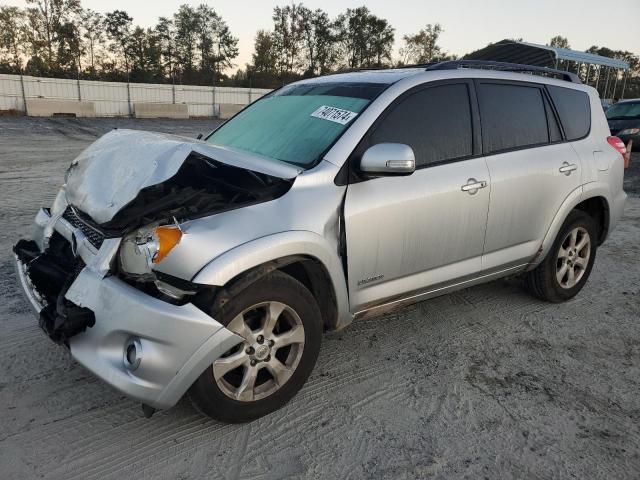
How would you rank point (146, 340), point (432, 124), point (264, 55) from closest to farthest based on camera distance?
point (146, 340), point (432, 124), point (264, 55)

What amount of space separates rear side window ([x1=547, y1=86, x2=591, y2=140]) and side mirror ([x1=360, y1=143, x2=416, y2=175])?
205 centimetres

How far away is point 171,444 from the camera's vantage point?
2469 millimetres

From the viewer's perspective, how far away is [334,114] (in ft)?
10.1

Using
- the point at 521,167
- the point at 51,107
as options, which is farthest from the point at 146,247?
the point at 51,107

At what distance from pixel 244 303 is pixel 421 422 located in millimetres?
1165

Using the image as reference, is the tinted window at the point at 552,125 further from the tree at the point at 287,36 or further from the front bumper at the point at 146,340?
the tree at the point at 287,36

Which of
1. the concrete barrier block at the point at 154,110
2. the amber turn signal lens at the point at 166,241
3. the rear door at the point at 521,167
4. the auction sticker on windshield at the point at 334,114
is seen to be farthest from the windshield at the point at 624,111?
the concrete barrier block at the point at 154,110

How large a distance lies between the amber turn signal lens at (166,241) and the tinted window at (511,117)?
2.23 m

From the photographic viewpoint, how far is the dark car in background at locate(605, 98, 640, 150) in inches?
555

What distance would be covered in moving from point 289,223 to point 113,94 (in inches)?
1179

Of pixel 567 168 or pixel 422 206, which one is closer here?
pixel 422 206

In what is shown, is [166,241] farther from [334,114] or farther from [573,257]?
[573,257]

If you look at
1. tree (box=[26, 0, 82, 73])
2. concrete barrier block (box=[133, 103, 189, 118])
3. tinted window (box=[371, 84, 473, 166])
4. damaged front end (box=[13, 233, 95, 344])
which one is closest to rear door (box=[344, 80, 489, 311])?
tinted window (box=[371, 84, 473, 166])

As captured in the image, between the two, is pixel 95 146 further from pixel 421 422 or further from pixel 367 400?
pixel 421 422
